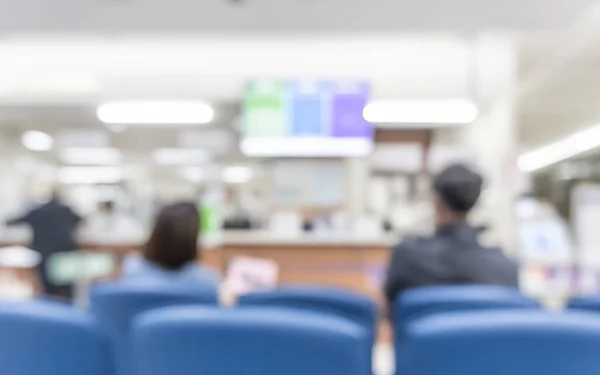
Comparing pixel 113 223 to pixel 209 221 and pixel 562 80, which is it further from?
pixel 562 80

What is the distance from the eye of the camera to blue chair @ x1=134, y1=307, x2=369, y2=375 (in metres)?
1.28

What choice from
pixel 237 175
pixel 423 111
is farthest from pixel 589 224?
pixel 237 175

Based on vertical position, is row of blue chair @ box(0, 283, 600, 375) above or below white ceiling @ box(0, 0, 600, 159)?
below

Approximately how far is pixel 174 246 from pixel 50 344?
201 cm

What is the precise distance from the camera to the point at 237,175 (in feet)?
58.7

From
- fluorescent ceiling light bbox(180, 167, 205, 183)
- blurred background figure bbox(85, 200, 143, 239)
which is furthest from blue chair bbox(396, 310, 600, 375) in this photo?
fluorescent ceiling light bbox(180, 167, 205, 183)

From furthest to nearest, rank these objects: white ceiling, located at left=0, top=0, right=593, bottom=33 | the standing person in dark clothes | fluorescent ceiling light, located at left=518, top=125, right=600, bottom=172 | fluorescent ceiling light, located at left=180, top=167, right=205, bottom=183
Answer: fluorescent ceiling light, located at left=180, top=167, right=205, bottom=183
fluorescent ceiling light, located at left=518, top=125, right=600, bottom=172
the standing person in dark clothes
white ceiling, located at left=0, top=0, right=593, bottom=33

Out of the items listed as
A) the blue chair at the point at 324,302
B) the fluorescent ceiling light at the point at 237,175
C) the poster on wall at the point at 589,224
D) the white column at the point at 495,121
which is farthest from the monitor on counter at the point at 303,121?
the fluorescent ceiling light at the point at 237,175

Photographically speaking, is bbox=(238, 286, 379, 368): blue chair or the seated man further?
the seated man

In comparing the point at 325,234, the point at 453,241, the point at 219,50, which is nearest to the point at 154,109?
the point at 219,50

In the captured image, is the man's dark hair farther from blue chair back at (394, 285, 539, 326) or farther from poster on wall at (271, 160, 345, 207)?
poster on wall at (271, 160, 345, 207)

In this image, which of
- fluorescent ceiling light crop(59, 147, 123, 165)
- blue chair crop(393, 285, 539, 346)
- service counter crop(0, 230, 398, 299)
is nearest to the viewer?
blue chair crop(393, 285, 539, 346)

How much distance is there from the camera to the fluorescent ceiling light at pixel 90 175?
16375mm

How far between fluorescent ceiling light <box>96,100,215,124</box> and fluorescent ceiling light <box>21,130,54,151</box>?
14.1ft
